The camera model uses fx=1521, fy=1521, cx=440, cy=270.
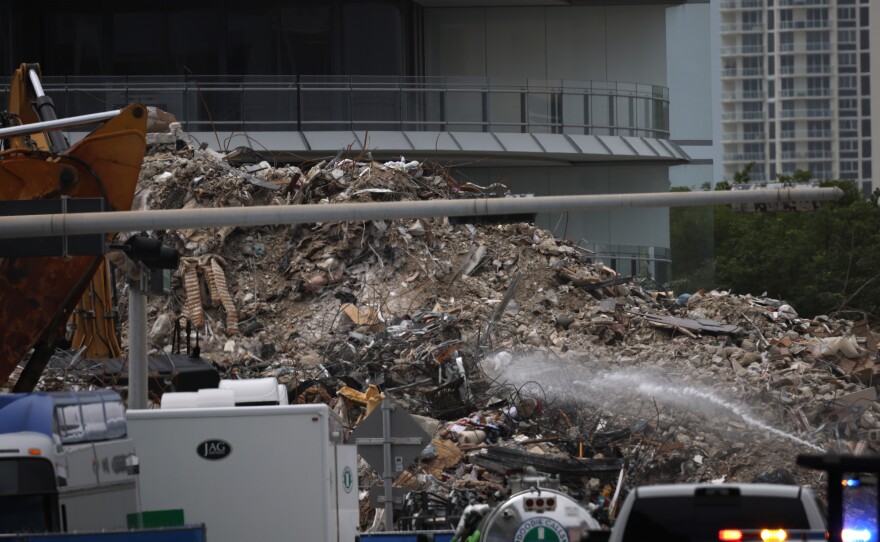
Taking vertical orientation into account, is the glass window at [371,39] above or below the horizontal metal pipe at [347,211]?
above

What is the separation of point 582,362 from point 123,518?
16.3 meters

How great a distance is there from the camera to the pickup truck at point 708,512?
9430 millimetres

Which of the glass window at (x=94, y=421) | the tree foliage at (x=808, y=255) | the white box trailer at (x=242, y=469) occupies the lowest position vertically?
the tree foliage at (x=808, y=255)

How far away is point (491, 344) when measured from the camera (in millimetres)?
29016

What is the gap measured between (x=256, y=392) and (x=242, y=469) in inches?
102

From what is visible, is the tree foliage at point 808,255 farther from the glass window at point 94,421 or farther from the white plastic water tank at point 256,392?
the glass window at point 94,421

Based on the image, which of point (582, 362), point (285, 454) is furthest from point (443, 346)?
point (285, 454)

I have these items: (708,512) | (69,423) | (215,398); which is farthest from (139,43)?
(708,512)

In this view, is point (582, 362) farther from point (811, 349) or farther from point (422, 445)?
point (422, 445)

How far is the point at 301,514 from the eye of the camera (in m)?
14.1

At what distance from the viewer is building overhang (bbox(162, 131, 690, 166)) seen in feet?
141

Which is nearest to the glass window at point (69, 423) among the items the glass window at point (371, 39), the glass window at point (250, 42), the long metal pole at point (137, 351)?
Answer: the long metal pole at point (137, 351)

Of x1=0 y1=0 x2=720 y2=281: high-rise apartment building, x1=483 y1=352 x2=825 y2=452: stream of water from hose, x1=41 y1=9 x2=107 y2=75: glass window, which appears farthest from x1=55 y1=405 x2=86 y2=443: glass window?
x1=41 y1=9 x2=107 y2=75: glass window

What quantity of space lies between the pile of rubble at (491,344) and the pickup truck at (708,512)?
34.1 ft
